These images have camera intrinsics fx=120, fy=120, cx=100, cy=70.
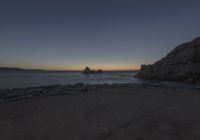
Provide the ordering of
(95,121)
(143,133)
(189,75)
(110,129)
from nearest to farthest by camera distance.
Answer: (143,133), (110,129), (95,121), (189,75)

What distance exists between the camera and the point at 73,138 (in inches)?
108

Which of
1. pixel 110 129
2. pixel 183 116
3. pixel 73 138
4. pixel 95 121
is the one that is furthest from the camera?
pixel 183 116

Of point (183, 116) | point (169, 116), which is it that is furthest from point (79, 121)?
point (183, 116)

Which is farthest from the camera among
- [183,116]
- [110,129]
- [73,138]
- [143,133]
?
[183,116]

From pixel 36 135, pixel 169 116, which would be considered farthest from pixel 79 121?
pixel 169 116

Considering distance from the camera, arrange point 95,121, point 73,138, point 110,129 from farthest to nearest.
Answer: point 95,121 → point 110,129 → point 73,138

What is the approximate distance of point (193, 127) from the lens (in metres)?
3.20

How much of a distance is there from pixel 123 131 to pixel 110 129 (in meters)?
0.34

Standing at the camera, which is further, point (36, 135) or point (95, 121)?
point (95, 121)

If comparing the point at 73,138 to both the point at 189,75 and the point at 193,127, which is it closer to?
the point at 193,127

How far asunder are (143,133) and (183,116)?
2030mm

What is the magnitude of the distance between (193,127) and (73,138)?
313cm

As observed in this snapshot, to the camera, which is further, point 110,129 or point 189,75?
point 189,75

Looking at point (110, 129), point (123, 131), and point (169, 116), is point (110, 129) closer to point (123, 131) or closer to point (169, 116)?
point (123, 131)
